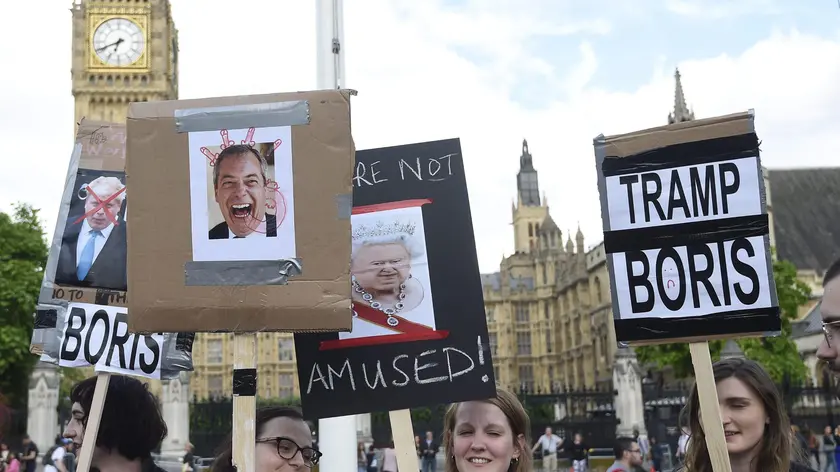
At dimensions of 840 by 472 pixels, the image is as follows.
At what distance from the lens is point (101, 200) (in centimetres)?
398

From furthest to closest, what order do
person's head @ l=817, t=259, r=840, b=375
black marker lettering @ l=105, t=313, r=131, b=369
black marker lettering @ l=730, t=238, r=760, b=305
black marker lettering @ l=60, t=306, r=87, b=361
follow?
black marker lettering @ l=60, t=306, r=87, b=361
black marker lettering @ l=105, t=313, r=131, b=369
black marker lettering @ l=730, t=238, r=760, b=305
person's head @ l=817, t=259, r=840, b=375

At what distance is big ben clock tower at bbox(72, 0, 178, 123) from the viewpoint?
2104 inches

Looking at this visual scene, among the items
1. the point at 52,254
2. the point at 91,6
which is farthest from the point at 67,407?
the point at 91,6

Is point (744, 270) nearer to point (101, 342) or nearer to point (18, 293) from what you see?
point (101, 342)

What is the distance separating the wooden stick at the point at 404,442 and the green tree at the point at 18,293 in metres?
26.6

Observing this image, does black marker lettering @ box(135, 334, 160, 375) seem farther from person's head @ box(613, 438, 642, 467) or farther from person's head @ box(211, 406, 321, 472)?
person's head @ box(613, 438, 642, 467)

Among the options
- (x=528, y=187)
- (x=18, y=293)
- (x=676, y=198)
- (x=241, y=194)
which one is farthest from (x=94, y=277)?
(x=528, y=187)

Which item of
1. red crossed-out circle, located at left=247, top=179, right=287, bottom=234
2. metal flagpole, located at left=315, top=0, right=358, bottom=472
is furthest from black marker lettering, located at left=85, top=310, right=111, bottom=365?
metal flagpole, located at left=315, top=0, right=358, bottom=472

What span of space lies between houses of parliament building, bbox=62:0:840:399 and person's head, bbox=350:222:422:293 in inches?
1626

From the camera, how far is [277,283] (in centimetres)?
292

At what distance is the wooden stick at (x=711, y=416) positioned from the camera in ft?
9.43

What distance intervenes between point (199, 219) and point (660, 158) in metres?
1.58

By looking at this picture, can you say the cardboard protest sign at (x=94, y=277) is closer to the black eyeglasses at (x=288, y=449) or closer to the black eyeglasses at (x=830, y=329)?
the black eyeglasses at (x=288, y=449)

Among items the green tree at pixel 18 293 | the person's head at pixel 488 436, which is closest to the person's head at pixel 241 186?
the person's head at pixel 488 436
